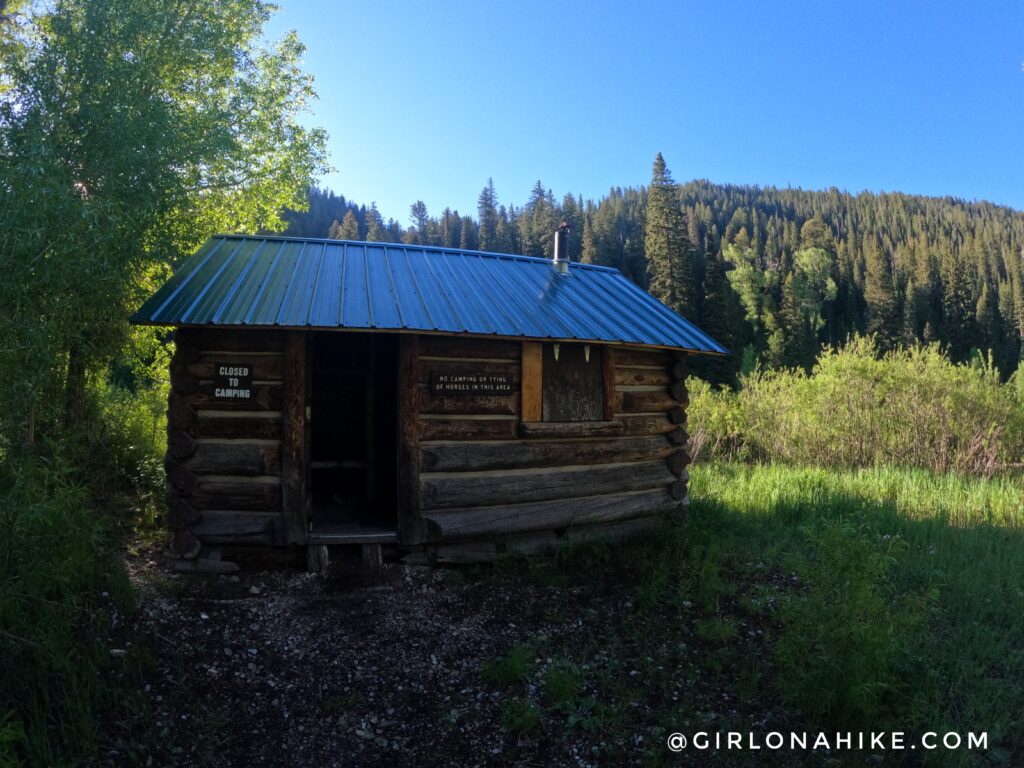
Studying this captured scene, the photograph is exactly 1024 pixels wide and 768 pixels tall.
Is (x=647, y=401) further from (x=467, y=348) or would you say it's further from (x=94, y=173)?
(x=94, y=173)

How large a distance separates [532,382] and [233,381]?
3303mm

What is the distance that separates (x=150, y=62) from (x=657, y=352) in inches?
304

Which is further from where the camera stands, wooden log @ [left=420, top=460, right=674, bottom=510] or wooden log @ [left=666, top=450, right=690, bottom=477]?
wooden log @ [left=666, top=450, right=690, bottom=477]

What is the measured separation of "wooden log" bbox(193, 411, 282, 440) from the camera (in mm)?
6523

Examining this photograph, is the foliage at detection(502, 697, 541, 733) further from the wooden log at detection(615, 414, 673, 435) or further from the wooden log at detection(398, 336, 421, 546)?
the wooden log at detection(615, 414, 673, 435)

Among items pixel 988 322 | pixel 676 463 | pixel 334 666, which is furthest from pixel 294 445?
pixel 988 322

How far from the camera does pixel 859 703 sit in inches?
168

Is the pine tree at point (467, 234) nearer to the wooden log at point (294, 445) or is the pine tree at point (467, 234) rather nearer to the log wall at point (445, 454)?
the log wall at point (445, 454)

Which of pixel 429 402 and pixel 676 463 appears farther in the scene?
pixel 676 463

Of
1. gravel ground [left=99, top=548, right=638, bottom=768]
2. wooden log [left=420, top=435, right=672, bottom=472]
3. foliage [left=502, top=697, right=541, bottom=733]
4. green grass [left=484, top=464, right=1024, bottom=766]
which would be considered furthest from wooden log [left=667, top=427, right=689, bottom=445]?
foliage [left=502, top=697, right=541, bottom=733]

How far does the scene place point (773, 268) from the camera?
263 feet

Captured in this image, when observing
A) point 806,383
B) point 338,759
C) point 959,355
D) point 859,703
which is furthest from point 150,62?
point 959,355

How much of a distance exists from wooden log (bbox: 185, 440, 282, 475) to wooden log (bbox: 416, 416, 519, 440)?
1.61m

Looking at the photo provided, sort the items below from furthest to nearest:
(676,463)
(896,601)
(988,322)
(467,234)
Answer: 1. (467,234)
2. (988,322)
3. (676,463)
4. (896,601)
